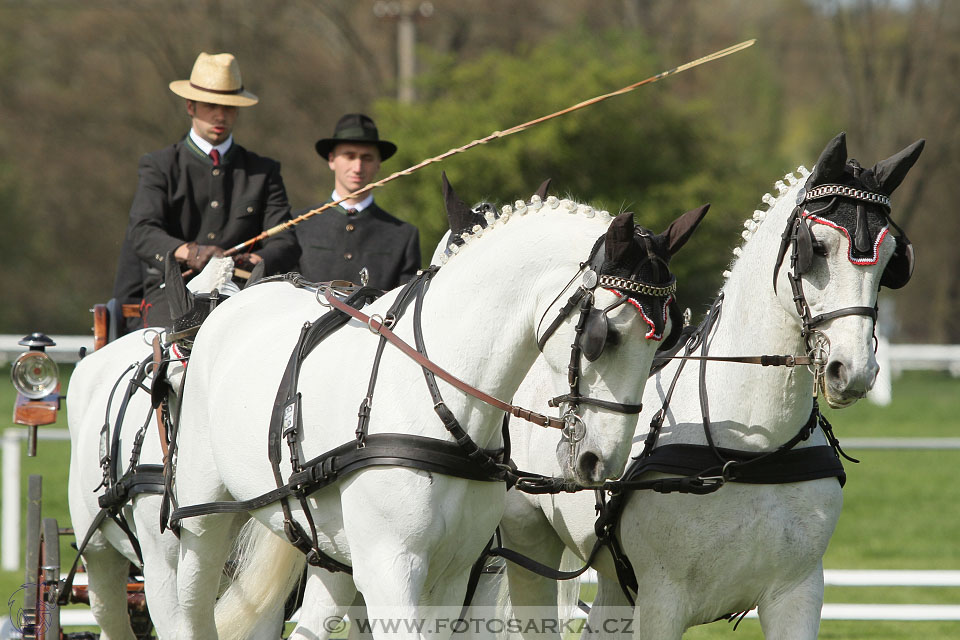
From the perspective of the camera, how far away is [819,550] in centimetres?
372

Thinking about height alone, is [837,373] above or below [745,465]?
above

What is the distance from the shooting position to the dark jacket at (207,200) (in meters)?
5.05

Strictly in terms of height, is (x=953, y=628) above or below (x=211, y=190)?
below

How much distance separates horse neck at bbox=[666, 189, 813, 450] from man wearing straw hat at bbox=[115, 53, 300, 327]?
A: 199cm

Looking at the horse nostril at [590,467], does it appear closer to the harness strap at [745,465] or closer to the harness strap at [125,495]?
the harness strap at [745,465]

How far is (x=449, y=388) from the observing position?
3.35m

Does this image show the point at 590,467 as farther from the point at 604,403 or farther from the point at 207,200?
the point at 207,200

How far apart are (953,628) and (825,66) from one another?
3203 centimetres

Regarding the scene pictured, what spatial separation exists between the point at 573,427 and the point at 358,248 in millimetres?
2595

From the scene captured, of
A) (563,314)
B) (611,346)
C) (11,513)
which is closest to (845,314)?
(611,346)

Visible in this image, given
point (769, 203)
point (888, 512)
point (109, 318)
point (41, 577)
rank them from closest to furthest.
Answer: point (769, 203) → point (41, 577) → point (109, 318) → point (888, 512)

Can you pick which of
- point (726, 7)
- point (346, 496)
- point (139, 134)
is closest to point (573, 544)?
point (346, 496)

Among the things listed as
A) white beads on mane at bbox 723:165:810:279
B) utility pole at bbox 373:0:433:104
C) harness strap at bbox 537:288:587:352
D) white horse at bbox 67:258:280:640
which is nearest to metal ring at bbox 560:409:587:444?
harness strap at bbox 537:288:587:352

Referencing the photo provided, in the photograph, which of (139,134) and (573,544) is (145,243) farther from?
(139,134)
